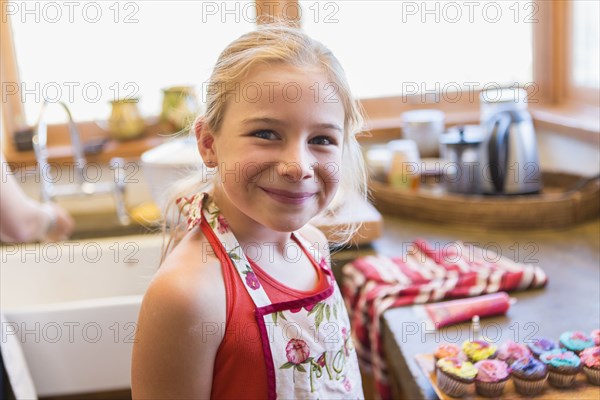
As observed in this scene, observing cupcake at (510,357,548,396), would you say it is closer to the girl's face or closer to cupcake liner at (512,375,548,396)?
cupcake liner at (512,375,548,396)

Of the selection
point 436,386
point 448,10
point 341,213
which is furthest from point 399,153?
point 436,386

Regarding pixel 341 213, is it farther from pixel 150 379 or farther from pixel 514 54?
pixel 514 54

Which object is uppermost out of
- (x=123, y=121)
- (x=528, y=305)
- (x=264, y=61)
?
(x=264, y=61)

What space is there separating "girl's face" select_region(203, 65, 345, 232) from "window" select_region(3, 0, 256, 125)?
152 centimetres

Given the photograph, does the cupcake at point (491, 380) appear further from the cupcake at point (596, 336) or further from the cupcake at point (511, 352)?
the cupcake at point (596, 336)

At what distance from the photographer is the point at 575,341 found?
103 centimetres

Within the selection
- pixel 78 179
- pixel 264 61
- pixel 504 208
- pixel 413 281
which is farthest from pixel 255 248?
pixel 78 179

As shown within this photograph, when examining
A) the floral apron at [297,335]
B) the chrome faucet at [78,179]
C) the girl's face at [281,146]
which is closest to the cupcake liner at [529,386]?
the floral apron at [297,335]

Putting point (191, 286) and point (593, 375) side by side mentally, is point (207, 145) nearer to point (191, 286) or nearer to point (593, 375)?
point (191, 286)

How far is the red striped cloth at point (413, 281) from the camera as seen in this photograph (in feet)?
4.46

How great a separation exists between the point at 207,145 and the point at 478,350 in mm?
499

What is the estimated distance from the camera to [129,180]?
87.5 inches

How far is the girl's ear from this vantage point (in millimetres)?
866

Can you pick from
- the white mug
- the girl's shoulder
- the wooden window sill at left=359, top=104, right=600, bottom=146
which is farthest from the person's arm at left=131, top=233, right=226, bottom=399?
the white mug
